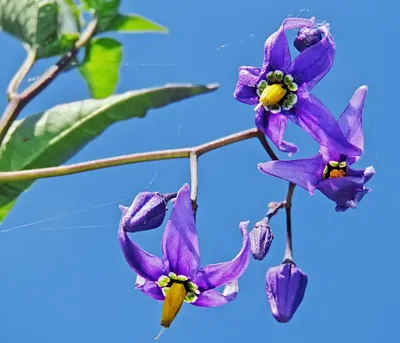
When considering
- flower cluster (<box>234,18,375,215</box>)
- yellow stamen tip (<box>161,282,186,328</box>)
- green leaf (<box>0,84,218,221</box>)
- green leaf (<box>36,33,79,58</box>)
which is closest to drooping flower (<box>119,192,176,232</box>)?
yellow stamen tip (<box>161,282,186,328</box>)

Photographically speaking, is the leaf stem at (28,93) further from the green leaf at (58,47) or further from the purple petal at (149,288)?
the purple petal at (149,288)

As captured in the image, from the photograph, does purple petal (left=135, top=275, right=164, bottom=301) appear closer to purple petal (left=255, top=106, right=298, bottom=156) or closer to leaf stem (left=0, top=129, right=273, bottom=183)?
leaf stem (left=0, top=129, right=273, bottom=183)

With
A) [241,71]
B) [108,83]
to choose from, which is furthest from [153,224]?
[108,83]

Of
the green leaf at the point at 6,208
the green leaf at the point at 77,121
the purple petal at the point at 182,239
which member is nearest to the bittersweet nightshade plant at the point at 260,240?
the purple petal at the point at 182,239

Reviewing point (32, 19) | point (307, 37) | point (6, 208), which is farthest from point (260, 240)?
point (32, 19)

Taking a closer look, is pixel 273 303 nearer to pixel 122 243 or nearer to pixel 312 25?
pixel 122 243
